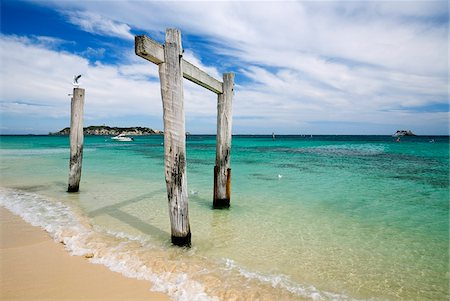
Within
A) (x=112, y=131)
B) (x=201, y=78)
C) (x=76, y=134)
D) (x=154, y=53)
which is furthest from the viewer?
(x=112, y=131)

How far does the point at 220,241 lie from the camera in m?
5.47

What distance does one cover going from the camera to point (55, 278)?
3771 mm

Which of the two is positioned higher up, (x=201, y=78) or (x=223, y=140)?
(x=201, y=78)

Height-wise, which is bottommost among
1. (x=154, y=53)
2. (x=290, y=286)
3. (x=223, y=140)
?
(x=290, y=286)

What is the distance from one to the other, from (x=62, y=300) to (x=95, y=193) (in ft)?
21.8

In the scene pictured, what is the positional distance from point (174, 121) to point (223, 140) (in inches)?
115

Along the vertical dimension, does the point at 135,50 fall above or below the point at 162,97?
above

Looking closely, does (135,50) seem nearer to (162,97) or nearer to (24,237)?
(162,97)

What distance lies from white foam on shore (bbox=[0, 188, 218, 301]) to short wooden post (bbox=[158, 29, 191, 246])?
40.0 inches

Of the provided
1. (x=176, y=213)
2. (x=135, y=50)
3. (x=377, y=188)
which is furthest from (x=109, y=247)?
(x=377, y=188)

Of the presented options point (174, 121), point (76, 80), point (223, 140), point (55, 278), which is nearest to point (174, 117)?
point (174, 121)

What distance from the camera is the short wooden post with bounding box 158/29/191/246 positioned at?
4.43m

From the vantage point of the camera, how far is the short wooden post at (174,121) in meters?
4.43

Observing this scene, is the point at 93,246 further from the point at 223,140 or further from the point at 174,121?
the point at 223,140
